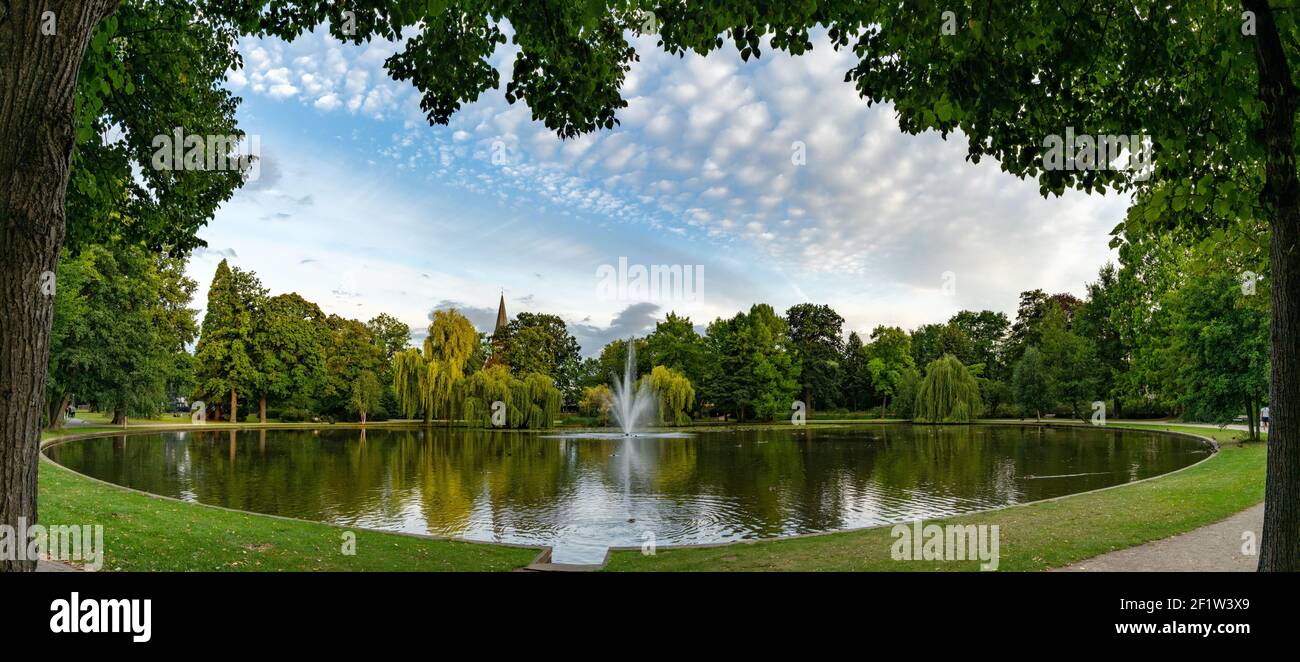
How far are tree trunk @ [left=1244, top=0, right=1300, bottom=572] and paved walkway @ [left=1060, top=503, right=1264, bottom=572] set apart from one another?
122 inches

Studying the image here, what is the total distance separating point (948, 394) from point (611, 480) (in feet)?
123

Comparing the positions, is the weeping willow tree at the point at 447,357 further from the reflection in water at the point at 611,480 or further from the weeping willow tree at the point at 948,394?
the weeping willow tree at the point at 948,394

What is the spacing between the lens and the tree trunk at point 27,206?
2.98 metres

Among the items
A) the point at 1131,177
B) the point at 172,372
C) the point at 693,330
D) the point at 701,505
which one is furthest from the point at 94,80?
the point at 693,330

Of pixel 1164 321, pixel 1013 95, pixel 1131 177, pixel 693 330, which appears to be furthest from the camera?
pixel 693 330

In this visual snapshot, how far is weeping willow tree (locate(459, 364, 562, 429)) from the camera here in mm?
43156

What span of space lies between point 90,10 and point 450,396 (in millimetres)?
43540

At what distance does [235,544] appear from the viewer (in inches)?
344

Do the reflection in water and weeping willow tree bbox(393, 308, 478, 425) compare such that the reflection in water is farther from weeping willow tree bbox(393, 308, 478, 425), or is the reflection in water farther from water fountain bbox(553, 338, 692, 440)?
water fountain bbox(553, 338, 692, 440)

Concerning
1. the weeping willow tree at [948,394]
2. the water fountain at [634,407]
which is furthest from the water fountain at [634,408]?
the weeping willow tree at [948,394]

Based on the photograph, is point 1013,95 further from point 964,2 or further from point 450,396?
point 450,396

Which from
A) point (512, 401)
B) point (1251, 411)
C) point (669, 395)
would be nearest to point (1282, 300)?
point (1251, 411)

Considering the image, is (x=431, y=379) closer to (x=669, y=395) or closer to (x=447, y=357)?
(x=447, y=357)
